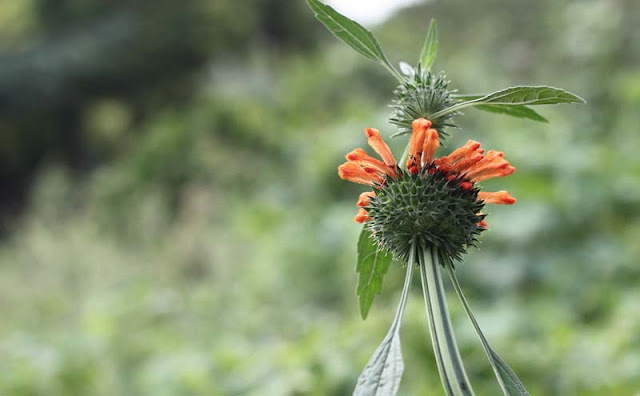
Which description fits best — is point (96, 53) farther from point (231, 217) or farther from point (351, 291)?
point (351, 291)

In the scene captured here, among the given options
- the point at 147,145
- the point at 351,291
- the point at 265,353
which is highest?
the point at 147,145

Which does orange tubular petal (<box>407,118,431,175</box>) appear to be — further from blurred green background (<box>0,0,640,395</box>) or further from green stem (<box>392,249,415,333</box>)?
blurred green background (<box>0,0,640,395</box>)

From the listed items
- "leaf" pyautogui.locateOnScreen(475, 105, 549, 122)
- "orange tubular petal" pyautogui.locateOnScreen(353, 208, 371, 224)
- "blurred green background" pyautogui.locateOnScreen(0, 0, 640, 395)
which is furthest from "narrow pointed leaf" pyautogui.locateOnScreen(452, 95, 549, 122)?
"blurred green background" pyautogui.locateOnScreen(0, 0, 640, 395)

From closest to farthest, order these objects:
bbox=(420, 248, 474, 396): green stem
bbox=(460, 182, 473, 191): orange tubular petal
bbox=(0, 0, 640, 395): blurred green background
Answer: bbox=(420, 248, 474, 396): green stem < bbox=(460, 182, 473, 191): orange tubular petal < bbox=(0, 0, 640, 395): blurred green background

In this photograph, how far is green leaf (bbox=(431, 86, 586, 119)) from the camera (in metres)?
0.38

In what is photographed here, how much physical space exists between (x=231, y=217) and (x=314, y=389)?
2744 millimetres

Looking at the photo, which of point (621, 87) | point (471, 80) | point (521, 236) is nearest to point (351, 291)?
point (521, 236)

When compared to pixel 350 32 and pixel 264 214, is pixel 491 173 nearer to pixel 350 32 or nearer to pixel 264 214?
pixel 350 32

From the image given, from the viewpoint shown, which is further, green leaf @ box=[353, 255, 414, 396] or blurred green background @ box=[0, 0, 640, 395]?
blurred green background @ box=[0, 0, 640, 395]

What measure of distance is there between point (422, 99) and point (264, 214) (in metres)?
2.92

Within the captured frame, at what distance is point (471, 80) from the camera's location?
15.9 feet

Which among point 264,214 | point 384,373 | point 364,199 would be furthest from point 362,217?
point 264,214

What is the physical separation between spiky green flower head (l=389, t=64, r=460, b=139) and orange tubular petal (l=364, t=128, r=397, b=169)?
2 cm

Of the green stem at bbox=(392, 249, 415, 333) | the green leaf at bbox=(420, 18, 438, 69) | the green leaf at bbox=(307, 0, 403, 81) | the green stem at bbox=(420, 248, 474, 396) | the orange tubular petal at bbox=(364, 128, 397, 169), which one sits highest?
the green leaf at bbox=(420, 18, 438, 69)
